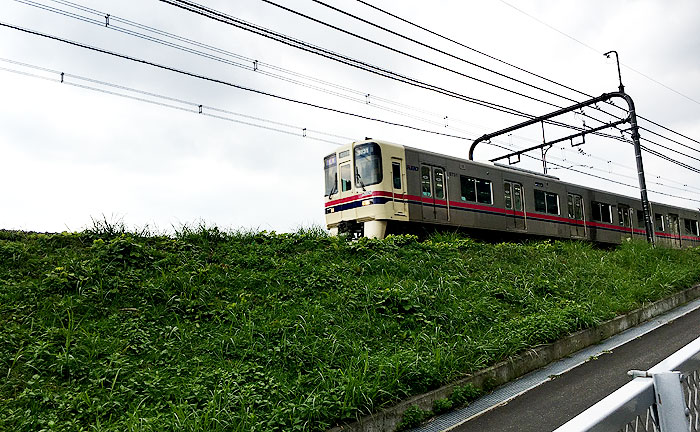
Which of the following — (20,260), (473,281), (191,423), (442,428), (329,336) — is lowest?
(442,428)

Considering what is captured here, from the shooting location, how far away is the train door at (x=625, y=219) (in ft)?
81.9

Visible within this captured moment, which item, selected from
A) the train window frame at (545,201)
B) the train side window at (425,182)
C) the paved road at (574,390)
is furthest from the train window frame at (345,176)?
the paved road at (574,390)

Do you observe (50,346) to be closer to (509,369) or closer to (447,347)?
(447,347)

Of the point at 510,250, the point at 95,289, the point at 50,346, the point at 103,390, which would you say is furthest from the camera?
the point at 510,250

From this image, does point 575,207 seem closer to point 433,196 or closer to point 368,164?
point 433,196

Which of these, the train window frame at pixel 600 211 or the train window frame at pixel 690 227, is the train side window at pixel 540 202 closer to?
the train window frame at pixel 600 211

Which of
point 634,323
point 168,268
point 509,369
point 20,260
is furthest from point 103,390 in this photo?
point 634,323

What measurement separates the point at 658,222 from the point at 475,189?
17.1 metres

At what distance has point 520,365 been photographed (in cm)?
689

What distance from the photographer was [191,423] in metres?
4.44

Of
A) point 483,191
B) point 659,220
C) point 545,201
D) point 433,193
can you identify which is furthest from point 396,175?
point 659,220

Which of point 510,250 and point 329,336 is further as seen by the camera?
point 510,250

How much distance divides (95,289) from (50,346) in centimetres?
138

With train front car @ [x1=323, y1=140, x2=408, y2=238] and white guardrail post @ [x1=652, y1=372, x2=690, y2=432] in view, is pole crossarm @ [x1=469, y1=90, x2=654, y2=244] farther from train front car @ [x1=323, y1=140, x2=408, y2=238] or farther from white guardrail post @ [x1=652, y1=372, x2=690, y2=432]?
white guardrail post @ [x1=652, y1=372, x2=690, y2=432]
